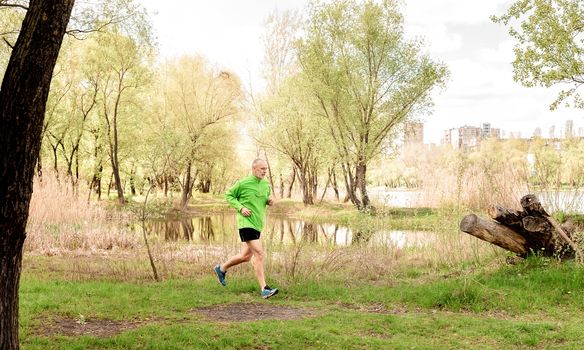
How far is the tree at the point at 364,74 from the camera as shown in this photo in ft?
101

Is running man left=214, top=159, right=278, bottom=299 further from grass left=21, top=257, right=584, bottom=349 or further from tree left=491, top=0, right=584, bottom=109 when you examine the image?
tree left=491, top=0, right=584, bottom=109

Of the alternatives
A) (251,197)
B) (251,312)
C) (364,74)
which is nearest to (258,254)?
(251,197)

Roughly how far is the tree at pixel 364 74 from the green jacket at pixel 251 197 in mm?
22253

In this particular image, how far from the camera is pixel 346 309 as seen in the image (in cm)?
841

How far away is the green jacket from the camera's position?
880cm

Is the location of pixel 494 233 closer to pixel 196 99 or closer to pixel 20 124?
pixel 20 124

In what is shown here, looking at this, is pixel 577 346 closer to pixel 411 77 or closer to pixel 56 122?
pixel 411 77

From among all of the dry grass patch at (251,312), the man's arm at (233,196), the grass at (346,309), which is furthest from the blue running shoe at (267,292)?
the man's arm at (233,196)

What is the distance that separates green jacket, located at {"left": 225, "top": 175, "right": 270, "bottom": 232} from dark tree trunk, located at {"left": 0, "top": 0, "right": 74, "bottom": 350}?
168 inches

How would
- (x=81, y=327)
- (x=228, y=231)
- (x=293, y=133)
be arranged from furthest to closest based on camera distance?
(x=293, y=133) → (x=228, y=231) → (x=81, y=327)

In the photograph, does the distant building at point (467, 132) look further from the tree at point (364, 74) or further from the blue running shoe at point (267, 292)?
the blue running shoe at point (267, 292)

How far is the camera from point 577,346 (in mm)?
6285

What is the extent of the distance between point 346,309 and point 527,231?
4.04 metres

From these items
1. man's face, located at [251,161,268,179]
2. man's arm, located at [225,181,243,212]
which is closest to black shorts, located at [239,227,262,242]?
man's arm, located at [225,181,243,212]
